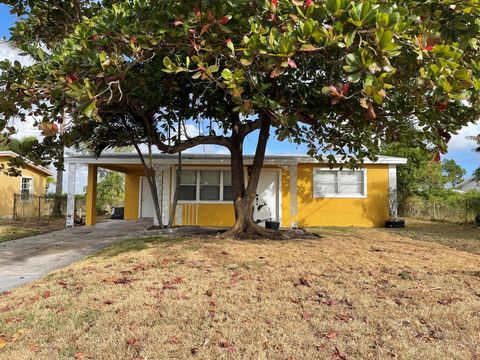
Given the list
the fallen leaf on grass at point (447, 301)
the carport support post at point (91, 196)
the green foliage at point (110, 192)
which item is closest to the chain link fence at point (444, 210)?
the fallen leaf on grass at point (447, 301)

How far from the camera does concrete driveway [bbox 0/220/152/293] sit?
6965 millimetres

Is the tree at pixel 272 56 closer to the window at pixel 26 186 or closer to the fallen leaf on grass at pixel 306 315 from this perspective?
the fallen leaf on grass at pixel 306 315

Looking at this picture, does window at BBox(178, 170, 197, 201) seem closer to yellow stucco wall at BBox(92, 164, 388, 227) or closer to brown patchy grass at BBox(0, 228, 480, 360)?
yellow stucco wall at BBox(92, 164, 388, 227)

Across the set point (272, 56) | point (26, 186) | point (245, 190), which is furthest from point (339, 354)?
point (26, 186)

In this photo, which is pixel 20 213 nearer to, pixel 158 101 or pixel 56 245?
pixel 56 245

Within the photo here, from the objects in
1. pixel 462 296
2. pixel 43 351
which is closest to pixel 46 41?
pixel 43 351

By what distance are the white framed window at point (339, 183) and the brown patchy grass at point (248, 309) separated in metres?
8.69

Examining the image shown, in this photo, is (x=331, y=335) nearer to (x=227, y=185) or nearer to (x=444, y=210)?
(x=227, y=185)

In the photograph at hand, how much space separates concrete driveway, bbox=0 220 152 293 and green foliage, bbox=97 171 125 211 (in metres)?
12.2

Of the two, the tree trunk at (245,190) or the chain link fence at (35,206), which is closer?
the tree trunk at (245,190)

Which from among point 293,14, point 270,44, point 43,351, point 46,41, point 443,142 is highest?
point 46,41

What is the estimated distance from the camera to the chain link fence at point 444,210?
17.4m

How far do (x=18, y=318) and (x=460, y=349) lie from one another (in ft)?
15.0

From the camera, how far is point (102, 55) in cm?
507
